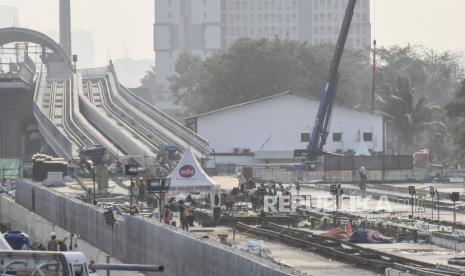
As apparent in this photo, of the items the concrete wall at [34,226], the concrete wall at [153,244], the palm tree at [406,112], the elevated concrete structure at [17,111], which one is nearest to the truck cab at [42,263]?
the concrete wall at [153,244]

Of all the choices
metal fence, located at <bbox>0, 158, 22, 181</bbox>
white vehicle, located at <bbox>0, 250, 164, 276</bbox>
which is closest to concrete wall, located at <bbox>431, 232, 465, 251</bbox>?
white vehicle, located at <bbox>0, 250, 164, 276</bbox>

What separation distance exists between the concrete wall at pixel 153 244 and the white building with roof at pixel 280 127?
2450 inches

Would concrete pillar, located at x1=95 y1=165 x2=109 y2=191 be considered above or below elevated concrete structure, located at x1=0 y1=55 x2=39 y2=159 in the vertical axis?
below

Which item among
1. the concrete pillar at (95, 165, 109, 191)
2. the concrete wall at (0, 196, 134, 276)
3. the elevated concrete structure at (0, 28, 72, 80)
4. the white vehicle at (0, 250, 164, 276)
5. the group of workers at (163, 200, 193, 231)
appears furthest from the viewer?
the elevated concrete structure at (0, 28, 72, 80)

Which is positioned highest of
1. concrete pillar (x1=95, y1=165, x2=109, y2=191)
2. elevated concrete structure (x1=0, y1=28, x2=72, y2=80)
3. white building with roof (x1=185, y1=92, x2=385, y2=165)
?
elevated concrete structure (x1=0, y1=28, x2=72, y2=80)

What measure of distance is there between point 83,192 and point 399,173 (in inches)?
1271

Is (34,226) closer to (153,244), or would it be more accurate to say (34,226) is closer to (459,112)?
(153,244)

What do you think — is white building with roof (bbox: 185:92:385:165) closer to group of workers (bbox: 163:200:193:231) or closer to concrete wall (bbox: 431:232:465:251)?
group of workers (bbox: 163:200:193:231)

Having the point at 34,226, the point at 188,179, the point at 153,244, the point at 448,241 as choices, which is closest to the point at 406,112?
the point at 34,226

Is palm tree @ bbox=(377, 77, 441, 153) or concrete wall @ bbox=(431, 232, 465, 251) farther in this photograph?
palm tree @ bbox=(377, 77, 441, 153)

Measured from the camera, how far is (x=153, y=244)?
3538 centimetres

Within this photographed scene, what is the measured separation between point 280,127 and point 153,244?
284 feet

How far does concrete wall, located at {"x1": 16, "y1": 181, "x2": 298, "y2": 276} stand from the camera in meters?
26.5

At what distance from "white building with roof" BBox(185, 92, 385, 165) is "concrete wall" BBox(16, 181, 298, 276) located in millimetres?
62219
